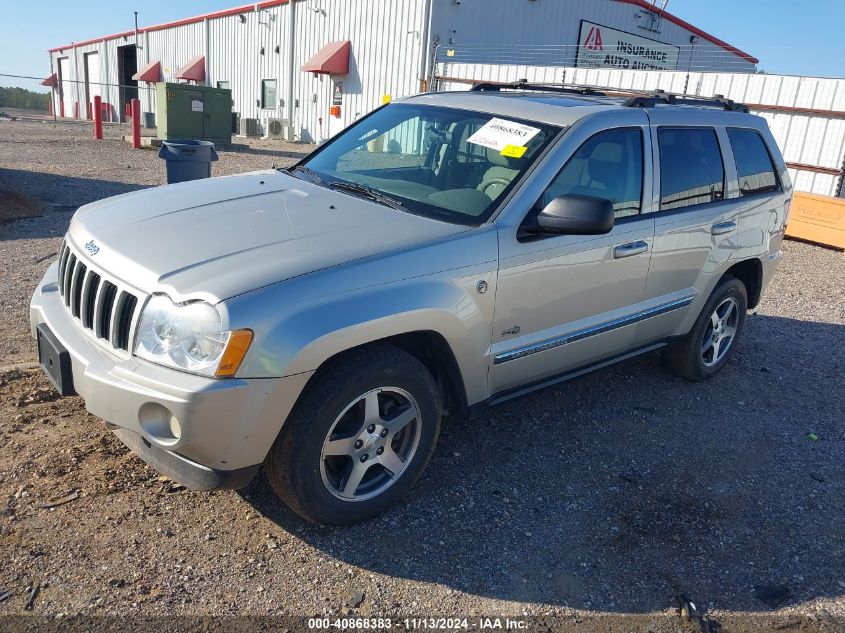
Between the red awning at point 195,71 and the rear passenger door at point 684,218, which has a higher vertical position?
the red awning at point 195,71

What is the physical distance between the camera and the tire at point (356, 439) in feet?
9.04

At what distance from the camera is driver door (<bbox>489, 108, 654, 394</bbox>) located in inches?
132

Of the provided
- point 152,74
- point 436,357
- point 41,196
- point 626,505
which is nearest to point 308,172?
point 436,357

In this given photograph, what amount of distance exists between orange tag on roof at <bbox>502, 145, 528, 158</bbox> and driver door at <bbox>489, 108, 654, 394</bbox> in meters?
0.16

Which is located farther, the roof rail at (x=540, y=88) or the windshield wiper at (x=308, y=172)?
the roof rail at (x=540, y=88)

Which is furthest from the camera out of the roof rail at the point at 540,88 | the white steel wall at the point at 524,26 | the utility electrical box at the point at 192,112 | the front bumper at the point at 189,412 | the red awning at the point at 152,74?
the red awning at the point at 152,74

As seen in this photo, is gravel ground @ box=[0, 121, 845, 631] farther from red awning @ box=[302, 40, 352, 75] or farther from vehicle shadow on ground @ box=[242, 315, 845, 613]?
red awning @ box=[302, 40, 352, 75]

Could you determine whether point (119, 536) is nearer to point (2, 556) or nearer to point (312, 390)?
point (2, 556)

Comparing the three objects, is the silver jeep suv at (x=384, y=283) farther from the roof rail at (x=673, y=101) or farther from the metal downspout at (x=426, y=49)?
the metal downspout at (x=426, y=49)

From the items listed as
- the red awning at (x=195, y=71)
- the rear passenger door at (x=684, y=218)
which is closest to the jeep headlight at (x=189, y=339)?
the rear passenger door at (x=684, y=218)

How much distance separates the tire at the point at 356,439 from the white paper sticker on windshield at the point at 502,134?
1338 millimetres

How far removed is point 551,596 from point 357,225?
5.92ft

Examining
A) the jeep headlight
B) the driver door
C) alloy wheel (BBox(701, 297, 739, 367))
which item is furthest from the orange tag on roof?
alloy wheel (BBox(701, 297, 739, 367))

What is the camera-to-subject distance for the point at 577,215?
10.5 ft
